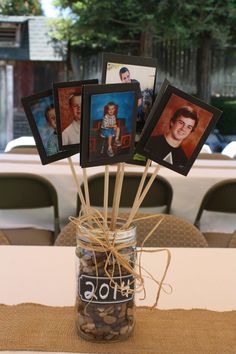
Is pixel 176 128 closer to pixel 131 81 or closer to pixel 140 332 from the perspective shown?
pixel 131 81

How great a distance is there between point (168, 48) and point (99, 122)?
14.5 meters

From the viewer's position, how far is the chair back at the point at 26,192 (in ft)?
8.66

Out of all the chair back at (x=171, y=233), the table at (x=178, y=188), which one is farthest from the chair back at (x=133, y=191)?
the chair back at (x=171, y=233)

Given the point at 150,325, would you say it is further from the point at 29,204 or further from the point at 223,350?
the point at 29,204

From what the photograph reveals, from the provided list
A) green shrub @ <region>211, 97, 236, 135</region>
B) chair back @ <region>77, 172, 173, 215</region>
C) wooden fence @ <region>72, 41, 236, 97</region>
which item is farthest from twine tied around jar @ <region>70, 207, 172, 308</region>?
wooden fence @ <region>72, 41, 236, 97</region>

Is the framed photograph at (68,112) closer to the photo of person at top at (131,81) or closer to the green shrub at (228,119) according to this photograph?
the photo of person at top at (131,81)

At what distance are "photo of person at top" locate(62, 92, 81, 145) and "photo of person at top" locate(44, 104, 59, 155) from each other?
15 mm

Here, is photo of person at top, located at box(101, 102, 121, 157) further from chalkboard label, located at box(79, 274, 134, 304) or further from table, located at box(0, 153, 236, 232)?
table, located at box(0, 153, 236, 232)

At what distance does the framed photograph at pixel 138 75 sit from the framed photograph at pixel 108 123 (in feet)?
0.10

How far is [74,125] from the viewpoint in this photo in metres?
0.92

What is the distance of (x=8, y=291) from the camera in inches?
48.1

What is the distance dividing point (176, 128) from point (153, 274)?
1.65 ft

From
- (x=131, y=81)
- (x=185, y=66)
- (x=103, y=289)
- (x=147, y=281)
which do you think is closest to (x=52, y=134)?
(x=131, y=81)

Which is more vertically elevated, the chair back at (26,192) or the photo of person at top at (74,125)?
the photo of person at top at (74,125)
